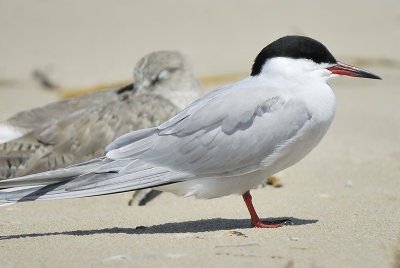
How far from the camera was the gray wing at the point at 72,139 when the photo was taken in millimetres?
5387

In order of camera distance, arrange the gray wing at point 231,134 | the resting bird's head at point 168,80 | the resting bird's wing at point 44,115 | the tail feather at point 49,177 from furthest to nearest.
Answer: the resting bird's head at point 168,80, the resting bird's wing at point 44,115, the gray wing at point 231,134, the tail feather at point 49,177

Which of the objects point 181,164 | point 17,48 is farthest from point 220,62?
point 181,164

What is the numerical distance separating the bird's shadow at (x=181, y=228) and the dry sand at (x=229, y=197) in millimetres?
11

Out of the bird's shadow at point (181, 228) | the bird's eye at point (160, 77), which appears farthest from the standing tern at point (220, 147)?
the bird's eye at point (160, 77)

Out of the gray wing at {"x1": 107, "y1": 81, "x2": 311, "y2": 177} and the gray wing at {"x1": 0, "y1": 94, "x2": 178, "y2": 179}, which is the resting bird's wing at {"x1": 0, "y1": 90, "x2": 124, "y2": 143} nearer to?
the gray wing at {"x1": 0, "y1": 94, "x2": 178, "y2": 179}

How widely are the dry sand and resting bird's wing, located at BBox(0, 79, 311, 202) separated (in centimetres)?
28

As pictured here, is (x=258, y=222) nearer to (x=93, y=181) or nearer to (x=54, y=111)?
(x=93, y=181)

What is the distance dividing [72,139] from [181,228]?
71.1 inches

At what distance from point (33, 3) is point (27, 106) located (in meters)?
5.54

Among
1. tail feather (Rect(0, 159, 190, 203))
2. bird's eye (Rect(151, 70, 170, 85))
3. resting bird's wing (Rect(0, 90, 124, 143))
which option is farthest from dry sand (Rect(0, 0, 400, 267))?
bird's eye (Rect(151, 70, 170, 85))

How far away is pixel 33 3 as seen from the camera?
1341cm

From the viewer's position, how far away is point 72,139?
544cm

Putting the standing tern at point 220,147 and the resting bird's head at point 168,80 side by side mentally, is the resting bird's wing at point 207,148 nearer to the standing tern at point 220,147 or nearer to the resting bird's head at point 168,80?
the standing tern at point 220,147

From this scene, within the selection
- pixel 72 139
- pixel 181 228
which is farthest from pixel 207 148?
pixel 72 139
